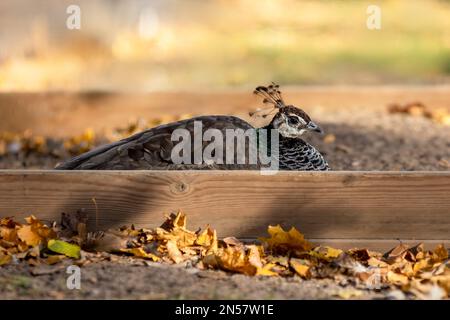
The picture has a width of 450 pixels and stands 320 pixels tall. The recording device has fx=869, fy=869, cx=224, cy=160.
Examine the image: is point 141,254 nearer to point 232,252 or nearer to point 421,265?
point 232,252

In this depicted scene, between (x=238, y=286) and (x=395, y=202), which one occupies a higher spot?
(x=395, y=202)

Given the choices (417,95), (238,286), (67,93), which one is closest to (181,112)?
(67,93)

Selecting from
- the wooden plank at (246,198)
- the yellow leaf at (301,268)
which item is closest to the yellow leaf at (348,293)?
the yellow leaf at (301,268)

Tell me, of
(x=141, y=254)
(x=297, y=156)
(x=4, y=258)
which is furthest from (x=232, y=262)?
(x=297, y=156)

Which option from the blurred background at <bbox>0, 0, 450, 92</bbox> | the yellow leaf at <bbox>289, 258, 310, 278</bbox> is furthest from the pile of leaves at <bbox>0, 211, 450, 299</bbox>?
the blurred background at <bbox>0, 0, 450, 92</bbox>

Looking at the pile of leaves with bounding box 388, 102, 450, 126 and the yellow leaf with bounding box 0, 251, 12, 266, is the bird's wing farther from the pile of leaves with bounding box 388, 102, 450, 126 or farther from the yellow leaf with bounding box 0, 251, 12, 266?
the pile of leaves with bounding box 388, 102, 450, 126
